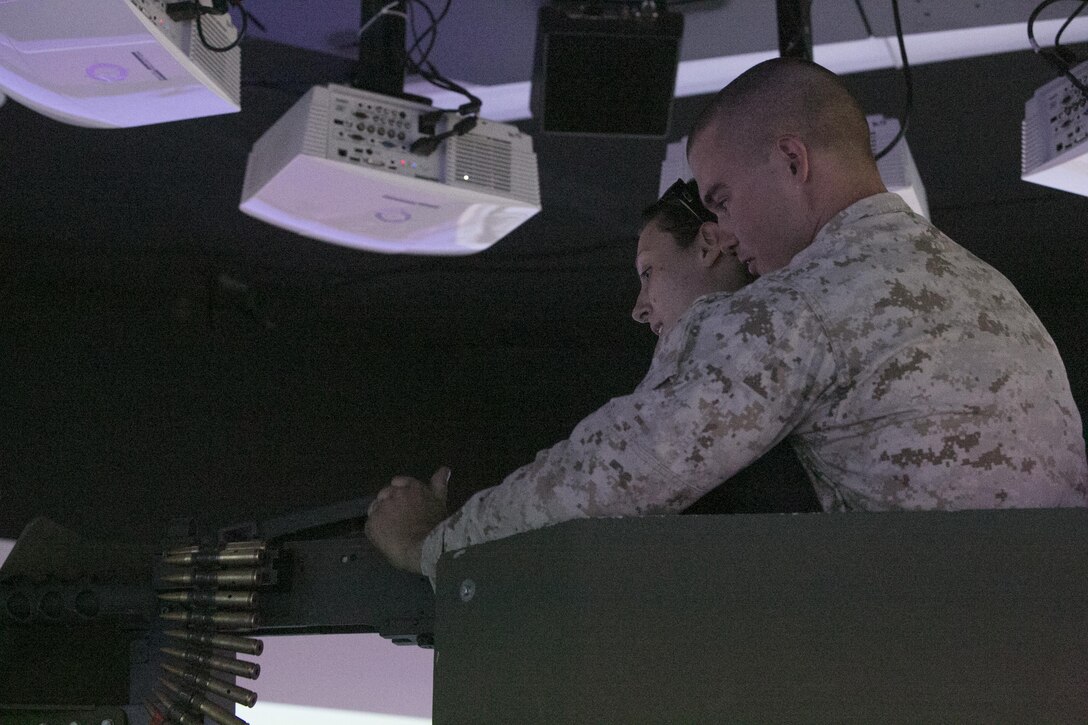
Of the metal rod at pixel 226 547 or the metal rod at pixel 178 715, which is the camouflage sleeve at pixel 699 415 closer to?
the metal rod at pixel 226 547

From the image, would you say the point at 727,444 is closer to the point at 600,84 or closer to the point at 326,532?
the point at 326,532

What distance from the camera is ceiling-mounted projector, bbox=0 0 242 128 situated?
6.24 feet

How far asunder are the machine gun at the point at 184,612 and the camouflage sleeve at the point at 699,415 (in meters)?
0.33

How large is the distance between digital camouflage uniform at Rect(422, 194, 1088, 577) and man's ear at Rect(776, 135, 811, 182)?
185 mm

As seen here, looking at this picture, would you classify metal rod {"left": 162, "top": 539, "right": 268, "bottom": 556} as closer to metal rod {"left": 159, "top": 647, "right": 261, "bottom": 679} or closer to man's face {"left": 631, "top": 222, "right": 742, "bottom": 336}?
metal rod {"left": 159, "top": 647, "right": 261, "bottom": 679}

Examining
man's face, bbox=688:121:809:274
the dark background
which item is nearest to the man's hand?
man's face, bbox=688:121:809:274

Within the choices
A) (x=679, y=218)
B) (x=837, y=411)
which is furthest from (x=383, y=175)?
(x=837, y=411)

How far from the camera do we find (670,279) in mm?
1563

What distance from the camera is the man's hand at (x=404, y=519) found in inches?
49.0

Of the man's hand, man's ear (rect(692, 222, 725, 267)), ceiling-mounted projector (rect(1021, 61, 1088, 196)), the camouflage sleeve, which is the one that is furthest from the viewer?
ceiling-mounted projector (rect(1021, 61, 1088, 196))

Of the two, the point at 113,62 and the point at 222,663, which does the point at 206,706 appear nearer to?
the point at 222,663

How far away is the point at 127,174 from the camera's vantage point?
338 centimetres

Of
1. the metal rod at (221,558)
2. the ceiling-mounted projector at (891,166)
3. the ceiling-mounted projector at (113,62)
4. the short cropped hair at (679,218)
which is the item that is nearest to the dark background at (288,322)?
the ceiling-mounted projector at (891,166)

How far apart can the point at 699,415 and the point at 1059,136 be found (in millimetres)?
1528
